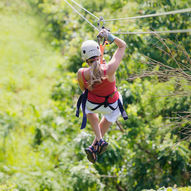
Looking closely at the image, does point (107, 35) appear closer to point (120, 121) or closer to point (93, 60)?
point (93, 60)

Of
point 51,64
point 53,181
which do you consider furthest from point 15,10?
point 53,181

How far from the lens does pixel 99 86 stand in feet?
10.8

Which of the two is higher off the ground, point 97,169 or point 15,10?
point 15,10

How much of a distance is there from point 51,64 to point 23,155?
15.8 feet

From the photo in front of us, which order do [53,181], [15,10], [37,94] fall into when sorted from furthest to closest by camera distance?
[15,10], [37,94], [53,181]

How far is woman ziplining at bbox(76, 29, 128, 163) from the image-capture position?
309 centimetres

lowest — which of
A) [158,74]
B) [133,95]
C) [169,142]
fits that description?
[169,142]

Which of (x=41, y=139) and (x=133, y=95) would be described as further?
(x=41, y=139)

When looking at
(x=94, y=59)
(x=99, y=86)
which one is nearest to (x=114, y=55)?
(x=94, y=59)

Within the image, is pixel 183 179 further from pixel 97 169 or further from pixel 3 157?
pixel 3 157

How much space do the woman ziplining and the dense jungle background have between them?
4.43ft

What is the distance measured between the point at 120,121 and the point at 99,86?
339 cm

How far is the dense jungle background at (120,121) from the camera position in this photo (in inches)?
232

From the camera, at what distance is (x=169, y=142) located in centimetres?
614
